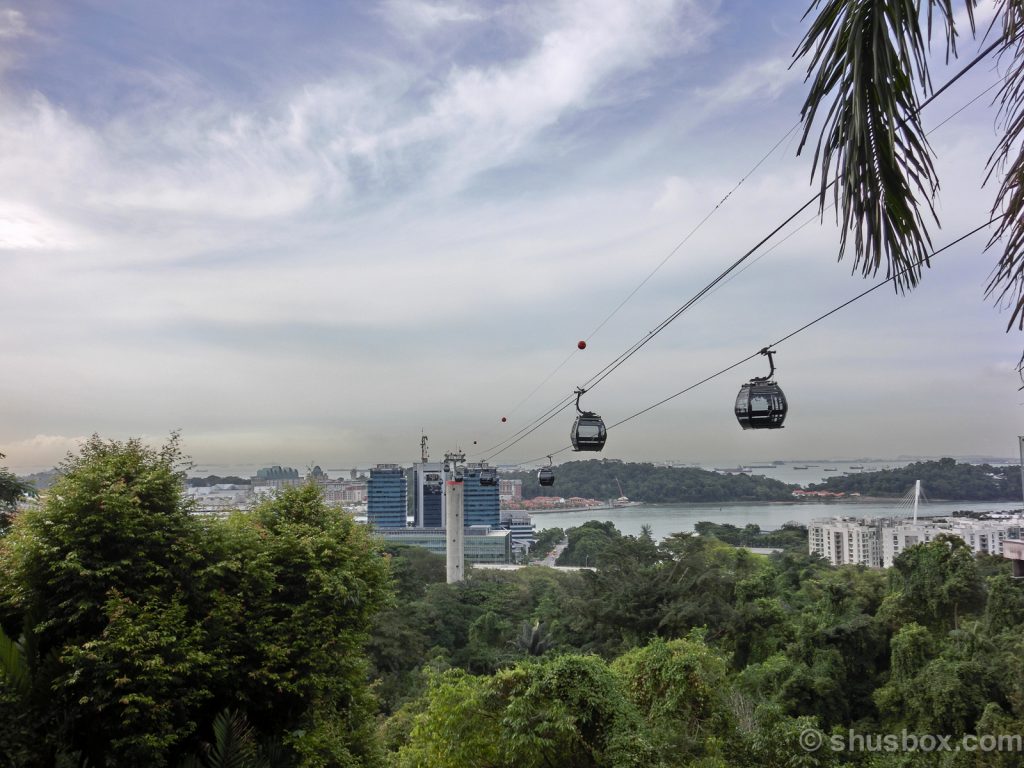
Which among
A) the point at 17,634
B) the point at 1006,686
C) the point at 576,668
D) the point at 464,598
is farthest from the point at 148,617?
the point at 464,598

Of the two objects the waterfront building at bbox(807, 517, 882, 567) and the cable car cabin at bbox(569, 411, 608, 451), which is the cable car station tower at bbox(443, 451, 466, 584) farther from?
the cable car cabin at bbox(569, 411, 608, 451)

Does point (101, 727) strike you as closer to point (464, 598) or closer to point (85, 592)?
point (85, 592)

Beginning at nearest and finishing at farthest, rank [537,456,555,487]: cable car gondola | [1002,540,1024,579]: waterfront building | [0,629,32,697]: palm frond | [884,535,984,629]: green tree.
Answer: [0,629,32,697]: palm frond → [1002,540,1024,579]: waterfront building → [537,456,555,487]: cable car gondola → [884,535,984,629]: green tree

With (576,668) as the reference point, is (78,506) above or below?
above

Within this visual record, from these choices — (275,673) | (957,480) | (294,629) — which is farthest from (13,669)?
(957,480)

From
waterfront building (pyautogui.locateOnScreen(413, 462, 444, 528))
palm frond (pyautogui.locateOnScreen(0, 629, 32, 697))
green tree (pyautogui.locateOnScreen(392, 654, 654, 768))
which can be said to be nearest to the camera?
palm frond (pyautogui.locateOnScreen(0, 629, 32, 697))

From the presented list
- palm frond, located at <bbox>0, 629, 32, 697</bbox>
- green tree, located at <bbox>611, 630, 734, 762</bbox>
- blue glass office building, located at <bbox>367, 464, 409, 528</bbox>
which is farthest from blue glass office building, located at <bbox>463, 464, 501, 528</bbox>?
palm frond, located at <bbox>0, 629, 32, 697</bbox>
